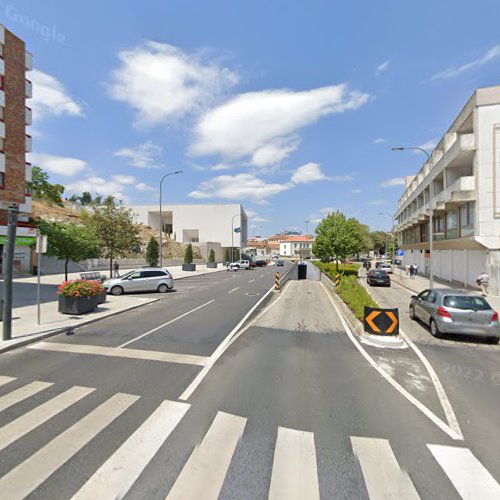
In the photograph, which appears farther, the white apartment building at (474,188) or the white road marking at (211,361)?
the white apartment building at (474,188)

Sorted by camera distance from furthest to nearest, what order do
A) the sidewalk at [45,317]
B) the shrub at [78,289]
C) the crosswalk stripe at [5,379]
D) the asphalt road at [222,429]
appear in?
the shrub at [78,289]
the sidewalk at [45,317]
the crosswalk stripe at [5,379]
the asphalt road at [222,429]

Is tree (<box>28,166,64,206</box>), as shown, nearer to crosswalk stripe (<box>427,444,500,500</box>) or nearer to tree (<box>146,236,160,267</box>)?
tree (<box>146,236,160,267</box>)

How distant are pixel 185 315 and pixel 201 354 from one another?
4875mm

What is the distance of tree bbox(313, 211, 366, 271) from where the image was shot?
29531 mm

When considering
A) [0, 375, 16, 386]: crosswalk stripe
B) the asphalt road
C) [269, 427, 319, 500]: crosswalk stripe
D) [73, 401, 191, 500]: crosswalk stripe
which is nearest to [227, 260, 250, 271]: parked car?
the asphalt road

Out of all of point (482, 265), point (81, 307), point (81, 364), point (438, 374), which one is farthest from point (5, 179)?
point (482, 265)

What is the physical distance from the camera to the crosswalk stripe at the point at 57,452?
2.92 metres

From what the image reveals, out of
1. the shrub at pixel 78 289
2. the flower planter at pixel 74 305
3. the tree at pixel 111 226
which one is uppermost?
the tree at pixel 111 226

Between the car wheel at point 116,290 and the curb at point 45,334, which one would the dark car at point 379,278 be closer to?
the car wheel at point 116,290

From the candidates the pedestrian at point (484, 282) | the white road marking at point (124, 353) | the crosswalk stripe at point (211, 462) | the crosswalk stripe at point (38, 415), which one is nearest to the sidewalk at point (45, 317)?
the white road marking at point (124, 353)

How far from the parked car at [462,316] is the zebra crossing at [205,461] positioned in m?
5.71

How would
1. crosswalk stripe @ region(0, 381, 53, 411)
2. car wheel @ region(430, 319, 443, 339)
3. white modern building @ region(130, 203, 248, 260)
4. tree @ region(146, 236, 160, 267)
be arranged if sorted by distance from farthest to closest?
1. white modern building @ region(130, 203, 248, 260)
2. tree @ region(146, 236, 160, 267)
3. car wheel @ region(430, 319, 443, 339)
4. crosswalk stripe @ region(0, 381, 53, 411)

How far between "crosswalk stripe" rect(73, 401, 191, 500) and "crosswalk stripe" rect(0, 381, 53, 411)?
233 centimetres

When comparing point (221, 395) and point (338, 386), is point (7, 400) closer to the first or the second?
point (221, 395)
